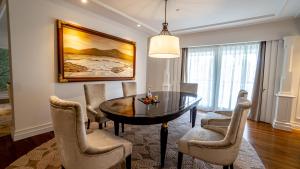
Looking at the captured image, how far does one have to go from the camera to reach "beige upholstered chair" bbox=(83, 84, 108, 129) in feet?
7.92

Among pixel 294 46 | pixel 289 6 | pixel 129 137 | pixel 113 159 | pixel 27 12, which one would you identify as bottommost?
pixel 129 137

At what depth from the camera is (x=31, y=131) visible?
2.57m

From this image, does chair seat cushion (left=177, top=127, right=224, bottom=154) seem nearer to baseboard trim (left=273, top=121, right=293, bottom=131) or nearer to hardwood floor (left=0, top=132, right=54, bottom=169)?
hardwood floor (left=0, top=132, right=54, bottom=169)

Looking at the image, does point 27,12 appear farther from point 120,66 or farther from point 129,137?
point 129,137

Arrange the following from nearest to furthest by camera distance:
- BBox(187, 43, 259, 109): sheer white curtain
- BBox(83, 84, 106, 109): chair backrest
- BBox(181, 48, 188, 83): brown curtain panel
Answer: BBox(83, 84, 106, 109): chair backrest → BBox(187, 43, 259, 109): sheer white curtain → BBox(181, 48, 188, 83): brown curtain panel

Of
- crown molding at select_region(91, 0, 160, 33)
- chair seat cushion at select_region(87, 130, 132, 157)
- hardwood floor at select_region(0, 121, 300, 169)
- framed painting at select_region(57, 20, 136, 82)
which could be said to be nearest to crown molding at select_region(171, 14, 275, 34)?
crown molding at select_region(91, 0, 160, 33)

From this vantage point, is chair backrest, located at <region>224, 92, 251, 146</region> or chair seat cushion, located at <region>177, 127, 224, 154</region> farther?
chair seat cushion, located at <region>177, 127, 224, 154</region>

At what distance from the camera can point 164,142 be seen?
5.83 ft

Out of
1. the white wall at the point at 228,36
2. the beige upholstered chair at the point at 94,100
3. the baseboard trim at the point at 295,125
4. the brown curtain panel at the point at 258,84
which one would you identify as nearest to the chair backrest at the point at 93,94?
the beige upholstered chair at the point at 94,100

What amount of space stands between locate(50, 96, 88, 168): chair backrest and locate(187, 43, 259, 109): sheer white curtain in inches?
160

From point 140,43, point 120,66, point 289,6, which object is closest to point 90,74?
point 120,66

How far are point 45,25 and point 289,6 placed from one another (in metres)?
4.37

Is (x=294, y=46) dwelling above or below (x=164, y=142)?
above

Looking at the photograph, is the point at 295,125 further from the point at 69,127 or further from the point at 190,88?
the point at 69,127
